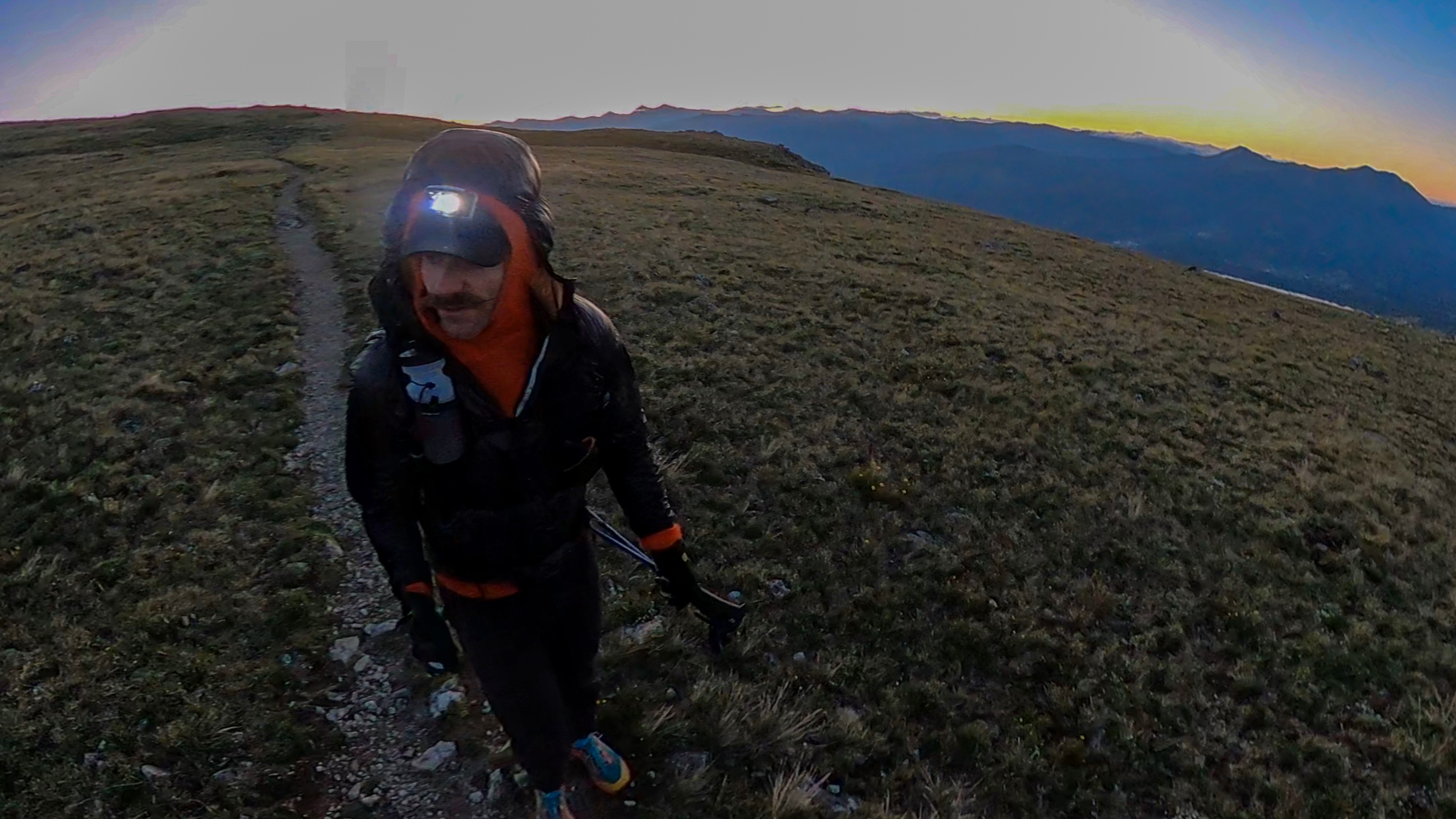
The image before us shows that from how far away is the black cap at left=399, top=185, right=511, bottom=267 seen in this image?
2285 mm

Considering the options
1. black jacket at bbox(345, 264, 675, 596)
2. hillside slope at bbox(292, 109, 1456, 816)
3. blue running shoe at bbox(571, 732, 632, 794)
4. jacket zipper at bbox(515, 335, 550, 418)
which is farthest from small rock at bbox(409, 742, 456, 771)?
jacket zipper at bbox(515, 335, 550, 418)

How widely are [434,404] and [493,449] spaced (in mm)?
277

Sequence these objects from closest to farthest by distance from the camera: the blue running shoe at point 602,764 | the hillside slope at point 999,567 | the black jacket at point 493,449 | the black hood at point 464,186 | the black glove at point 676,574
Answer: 1. the black hood at point 464,186
2. the black jacket at point 493,449
3. the black glove at point 676,574
4. the blue running shoe at point 602,764
5. the hillside slope at point 999,567

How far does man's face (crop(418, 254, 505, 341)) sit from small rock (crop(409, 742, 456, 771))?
345cm

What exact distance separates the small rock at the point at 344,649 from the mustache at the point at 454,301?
4251 millimetres

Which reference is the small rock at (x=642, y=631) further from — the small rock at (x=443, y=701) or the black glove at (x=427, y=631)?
the black glove at (x=427, y=631)

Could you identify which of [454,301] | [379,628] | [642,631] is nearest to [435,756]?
[379,628]

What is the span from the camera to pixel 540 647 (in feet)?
10.7

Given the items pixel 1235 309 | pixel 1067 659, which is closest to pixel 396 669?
pixel 1067 659

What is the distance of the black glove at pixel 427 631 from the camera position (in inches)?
120

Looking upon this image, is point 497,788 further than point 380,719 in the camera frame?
No

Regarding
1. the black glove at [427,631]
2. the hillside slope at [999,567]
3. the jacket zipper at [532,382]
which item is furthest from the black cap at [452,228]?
the hillside slope at [999,567]

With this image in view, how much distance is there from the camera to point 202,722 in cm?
464

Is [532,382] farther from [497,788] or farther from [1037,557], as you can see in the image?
[1037,557]
